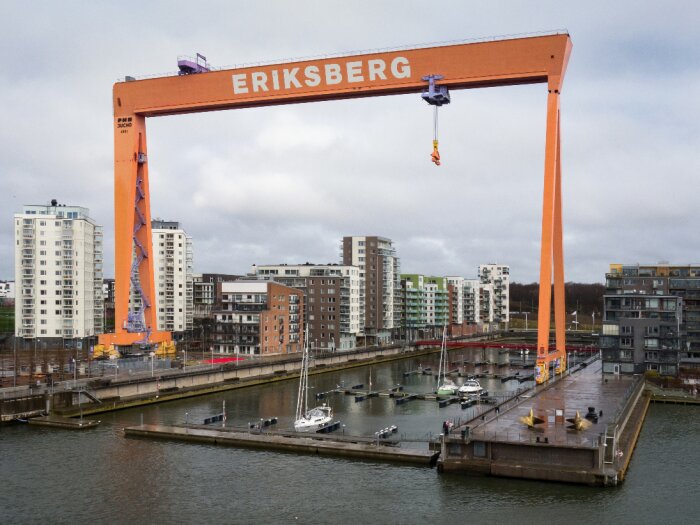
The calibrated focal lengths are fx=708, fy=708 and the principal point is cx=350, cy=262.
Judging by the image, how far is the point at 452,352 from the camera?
60594 millimetres

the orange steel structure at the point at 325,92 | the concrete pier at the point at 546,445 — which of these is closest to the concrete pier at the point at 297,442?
the concrete pier at the point at 546,445

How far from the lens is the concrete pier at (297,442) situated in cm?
1973

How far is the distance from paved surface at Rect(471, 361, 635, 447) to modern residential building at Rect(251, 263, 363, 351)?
24.4 m

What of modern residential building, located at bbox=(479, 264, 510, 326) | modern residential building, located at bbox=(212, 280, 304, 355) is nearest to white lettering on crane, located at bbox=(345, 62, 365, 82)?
modern residential building, located at bbox=(212, 280, 304, 355)

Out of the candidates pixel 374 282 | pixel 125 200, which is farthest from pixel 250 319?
pixel 374 282

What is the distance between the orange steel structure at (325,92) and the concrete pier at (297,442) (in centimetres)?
803

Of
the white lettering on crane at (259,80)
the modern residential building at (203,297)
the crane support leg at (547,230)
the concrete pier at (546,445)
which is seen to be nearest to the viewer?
the concrete pier at (546,445)

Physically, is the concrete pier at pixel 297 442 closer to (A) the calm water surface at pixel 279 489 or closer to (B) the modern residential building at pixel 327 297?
(A) the calm water surface at pixel 279 489

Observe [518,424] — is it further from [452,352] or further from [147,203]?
[452,352]

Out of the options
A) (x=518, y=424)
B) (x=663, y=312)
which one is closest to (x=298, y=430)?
(x=518, y=424)

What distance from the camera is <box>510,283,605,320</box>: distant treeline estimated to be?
10094 cm

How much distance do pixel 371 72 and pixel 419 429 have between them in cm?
1306

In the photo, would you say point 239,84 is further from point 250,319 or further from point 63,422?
point 250,319

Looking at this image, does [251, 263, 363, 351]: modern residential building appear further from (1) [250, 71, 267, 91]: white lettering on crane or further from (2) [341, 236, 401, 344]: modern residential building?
(1) [250, 71, 267, 91]: white lettering on crane
